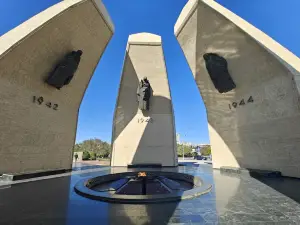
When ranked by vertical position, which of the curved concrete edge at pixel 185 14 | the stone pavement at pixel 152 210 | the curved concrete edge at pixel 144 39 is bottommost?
the stone pavement at pixel 152 210

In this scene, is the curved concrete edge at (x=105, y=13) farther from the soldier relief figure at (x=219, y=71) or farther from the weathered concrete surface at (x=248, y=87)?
the soldier relief figure at (x=219, y=71)

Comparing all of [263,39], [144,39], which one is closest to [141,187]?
[263,39]

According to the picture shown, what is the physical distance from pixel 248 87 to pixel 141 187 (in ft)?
20.1

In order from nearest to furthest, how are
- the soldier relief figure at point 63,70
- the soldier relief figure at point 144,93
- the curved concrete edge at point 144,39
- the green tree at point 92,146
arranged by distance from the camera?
1. the soldier relief figure at point 63,70
2. the soldier relief figure at point 144,93
3. the curved concrete edge at point 144,39
4. the green tree at point 92,146

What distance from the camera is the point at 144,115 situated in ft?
40.3

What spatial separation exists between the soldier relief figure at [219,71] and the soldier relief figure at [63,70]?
19.6ft

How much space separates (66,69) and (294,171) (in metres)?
9.76

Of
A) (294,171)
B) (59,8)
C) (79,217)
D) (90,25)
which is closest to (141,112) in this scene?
(90,25)

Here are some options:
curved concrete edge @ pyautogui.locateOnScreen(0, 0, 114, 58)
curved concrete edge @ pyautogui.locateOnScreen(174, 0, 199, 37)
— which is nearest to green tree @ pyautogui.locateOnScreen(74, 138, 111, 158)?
curved concrete edge @ pyautogui.locateOnScreen(174, 0, 199, 37)

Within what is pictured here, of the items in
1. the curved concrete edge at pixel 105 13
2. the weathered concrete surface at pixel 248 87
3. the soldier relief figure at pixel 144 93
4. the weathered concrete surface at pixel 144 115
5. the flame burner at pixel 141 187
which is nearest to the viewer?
the flame burner at pixel 141 187

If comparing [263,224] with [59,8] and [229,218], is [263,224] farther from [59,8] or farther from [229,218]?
[59,8]

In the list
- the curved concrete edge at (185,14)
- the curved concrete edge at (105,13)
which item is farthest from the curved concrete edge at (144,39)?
the curved concrete edge at (185,14)

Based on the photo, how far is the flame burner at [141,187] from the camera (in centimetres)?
385

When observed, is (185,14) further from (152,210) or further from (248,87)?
(152,210)
